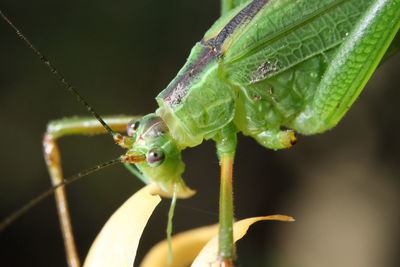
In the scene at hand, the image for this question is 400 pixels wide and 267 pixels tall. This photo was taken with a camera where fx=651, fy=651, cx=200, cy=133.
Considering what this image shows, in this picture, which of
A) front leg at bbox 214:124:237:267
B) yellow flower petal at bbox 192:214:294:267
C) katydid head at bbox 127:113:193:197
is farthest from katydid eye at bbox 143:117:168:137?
yellow flower petal at bbox 192:214:294:267

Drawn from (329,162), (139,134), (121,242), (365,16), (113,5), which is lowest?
(121,242)

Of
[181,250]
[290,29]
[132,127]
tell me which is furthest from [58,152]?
[290,29]

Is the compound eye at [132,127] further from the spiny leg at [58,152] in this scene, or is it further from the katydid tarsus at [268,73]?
the spiny leg at [58,152]

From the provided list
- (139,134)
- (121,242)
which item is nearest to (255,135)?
(139,134)

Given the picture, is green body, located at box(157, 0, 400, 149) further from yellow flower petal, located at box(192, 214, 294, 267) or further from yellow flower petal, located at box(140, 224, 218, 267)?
yellow flower petal, located at box(192, 214, 294, 267)

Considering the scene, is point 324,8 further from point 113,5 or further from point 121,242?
point 113,5

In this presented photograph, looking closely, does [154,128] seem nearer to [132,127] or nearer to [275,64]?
[132,127]
